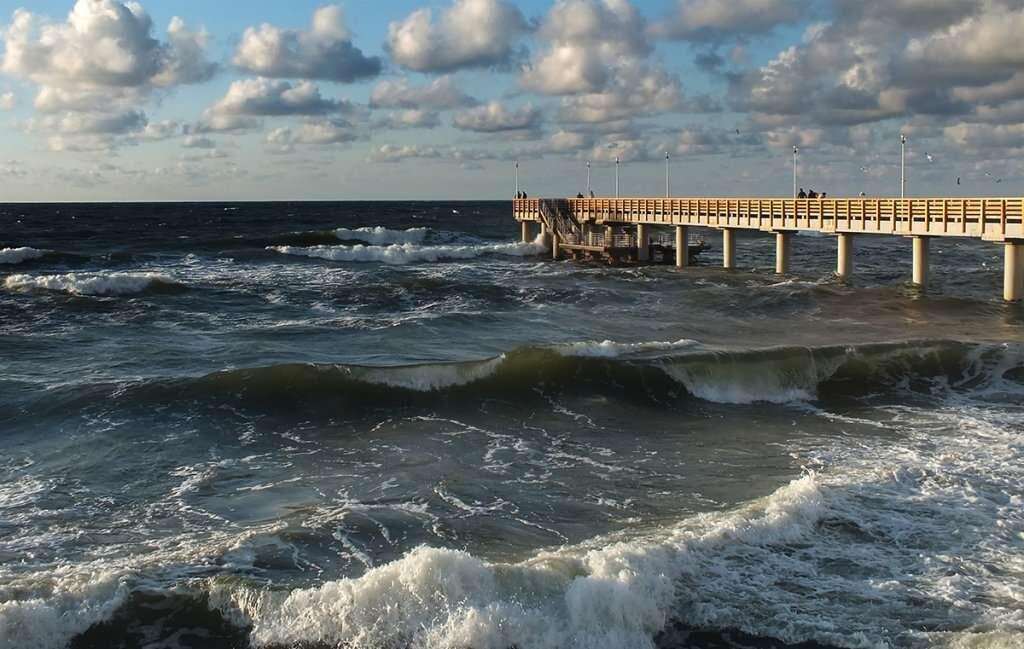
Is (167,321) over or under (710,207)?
under

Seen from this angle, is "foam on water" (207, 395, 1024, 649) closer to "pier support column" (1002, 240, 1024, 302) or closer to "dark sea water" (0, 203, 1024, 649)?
"dark sea water" (0, 203, 1024, 649)

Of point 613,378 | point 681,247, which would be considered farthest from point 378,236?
point 613,378

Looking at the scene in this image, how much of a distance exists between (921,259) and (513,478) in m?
24.0

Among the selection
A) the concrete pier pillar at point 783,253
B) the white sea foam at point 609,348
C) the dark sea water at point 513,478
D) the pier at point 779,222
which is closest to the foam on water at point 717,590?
the dark sea water at point 513,478

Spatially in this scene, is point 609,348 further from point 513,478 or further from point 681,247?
point 681,247

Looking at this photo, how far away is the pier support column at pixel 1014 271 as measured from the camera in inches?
1117

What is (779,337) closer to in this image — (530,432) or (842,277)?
(530,432)

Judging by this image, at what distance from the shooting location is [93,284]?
1420 inches

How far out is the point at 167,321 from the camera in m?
29.2

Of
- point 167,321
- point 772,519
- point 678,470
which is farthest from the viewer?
point 167,321

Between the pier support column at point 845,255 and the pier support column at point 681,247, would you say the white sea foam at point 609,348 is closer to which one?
the pier support column at point 845,255

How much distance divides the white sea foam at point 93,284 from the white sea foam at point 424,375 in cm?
1960

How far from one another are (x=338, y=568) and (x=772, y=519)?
491cm

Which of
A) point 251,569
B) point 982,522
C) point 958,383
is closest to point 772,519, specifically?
point 982,522
